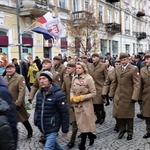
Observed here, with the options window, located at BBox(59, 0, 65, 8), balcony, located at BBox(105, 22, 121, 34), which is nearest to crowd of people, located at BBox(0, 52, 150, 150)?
window, located at BBox(59, 0, 65, 8)

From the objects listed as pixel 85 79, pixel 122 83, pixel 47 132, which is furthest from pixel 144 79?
pixel 47 132

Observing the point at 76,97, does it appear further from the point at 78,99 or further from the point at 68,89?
the point at 68,89

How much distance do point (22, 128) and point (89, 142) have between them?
206 centimetres

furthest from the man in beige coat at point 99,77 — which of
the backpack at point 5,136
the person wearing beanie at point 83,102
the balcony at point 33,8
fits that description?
the balcony at point 33,8

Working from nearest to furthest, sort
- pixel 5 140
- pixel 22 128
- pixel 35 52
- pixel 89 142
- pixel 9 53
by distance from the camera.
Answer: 1. pixel 5 140
2. pixel 89 142
3. pixel 22 128
4. pixel 9 53
5. pixel 35 52

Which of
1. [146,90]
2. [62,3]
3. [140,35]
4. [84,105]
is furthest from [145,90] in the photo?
[140,35]

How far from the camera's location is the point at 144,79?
632 centimetres

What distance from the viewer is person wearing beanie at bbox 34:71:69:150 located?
4273mm

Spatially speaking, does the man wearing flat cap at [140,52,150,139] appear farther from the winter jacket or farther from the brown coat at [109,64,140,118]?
the winter jacket

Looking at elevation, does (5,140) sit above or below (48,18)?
below

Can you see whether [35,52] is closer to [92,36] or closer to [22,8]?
[22,8]

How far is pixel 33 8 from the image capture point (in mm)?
18828

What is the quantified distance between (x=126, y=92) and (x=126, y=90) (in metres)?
0.04

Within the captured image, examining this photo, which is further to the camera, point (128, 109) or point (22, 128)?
point (22, 128)
